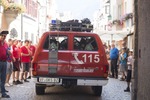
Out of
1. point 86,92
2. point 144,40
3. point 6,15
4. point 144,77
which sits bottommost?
point 86,92

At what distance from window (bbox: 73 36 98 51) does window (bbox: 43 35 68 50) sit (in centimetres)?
28

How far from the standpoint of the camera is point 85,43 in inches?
449

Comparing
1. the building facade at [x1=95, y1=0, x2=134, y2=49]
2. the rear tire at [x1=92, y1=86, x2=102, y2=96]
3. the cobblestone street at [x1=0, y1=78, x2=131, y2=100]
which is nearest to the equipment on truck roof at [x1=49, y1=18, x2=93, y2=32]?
the rear tire at [x1=92, y1=86, x2=102, y2=96]

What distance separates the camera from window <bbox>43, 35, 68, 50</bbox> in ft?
36.5

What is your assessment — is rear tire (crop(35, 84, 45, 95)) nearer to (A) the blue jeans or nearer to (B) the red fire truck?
(B) the red fire truck

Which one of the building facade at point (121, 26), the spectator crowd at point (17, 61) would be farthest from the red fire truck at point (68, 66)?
the building facade at point (121, 26)

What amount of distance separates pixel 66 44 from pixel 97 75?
1.24 m

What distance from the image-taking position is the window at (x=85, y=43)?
11.3 meters

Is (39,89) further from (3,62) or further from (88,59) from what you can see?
(88,59)

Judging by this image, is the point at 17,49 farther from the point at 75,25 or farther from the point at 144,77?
the point at 144,77

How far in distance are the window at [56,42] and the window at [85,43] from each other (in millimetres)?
281

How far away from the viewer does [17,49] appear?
49.0 feet

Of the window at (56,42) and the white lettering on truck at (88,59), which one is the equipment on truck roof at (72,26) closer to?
the window at (56,42)

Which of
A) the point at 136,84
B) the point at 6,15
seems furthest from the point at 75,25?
the point at 6,15
